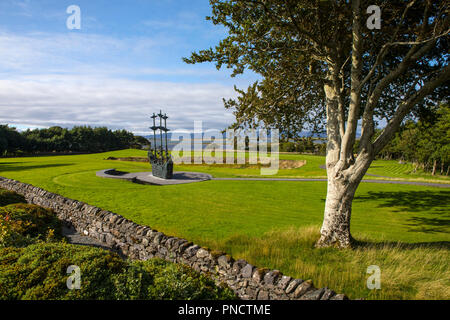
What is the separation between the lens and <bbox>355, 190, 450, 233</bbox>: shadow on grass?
12.2 m

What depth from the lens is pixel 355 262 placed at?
23.3 ft

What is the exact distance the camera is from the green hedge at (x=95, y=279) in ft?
15.6

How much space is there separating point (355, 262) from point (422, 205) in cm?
1345

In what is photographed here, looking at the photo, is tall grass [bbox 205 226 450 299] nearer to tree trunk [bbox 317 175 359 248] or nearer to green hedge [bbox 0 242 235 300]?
tree trunk [bbox 317 175 359 248]

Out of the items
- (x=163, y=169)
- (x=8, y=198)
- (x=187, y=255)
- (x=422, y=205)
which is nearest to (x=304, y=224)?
(x=187, y=255)

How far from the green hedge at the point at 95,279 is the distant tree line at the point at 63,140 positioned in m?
79.9

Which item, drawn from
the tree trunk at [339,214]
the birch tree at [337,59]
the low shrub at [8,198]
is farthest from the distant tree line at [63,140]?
the tree trunk at [339,214]

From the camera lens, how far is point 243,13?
8047 mm

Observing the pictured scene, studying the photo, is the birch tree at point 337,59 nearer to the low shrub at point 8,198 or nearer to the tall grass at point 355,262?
the tall grass at point 355,262

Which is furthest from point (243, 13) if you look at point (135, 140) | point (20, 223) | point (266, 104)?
point (135, 140)

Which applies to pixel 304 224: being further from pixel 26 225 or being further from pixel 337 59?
pixel 26 225

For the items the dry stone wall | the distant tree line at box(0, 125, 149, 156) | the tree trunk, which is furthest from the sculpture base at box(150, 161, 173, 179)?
the distant tree line at box(0, 125, 149, 156)
